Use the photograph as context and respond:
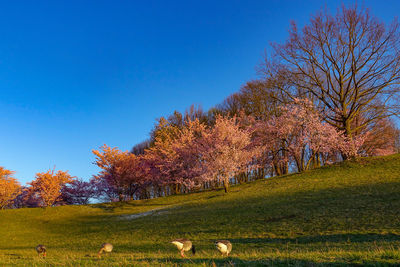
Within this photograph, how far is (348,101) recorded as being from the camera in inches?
1515

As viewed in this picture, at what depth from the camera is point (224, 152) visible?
36781 millimetres

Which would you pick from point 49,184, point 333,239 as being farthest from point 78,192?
point 333,239

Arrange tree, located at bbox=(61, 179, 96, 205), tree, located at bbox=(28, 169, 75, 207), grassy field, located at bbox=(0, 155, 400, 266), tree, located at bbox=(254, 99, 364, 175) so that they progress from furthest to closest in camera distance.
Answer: tree, located at bbox=(61, 179, 96, 205) → tree, located at bbox=(28, 169, 75, 207) → tree, located at bbox=(254, 99, 364, 175) → grassy field, located at bbox=(0, 155, 400, 266)

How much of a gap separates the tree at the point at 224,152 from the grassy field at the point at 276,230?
8553 mm

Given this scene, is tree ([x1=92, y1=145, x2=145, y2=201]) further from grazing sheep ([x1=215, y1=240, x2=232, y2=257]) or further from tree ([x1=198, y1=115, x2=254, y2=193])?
grazing sheep ([x1=215, y1=240, x2=232, y2=257])

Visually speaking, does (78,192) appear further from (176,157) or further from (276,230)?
(276,230)

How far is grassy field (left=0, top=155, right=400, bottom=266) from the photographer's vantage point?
8144mm

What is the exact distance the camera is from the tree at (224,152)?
3653cm

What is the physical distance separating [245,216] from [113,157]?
42.9 m

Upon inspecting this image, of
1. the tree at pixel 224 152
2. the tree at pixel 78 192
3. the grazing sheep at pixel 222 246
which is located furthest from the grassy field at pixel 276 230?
the tree at pixel 78 192

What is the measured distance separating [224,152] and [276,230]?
69.0ft

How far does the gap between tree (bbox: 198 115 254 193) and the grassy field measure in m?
8.55

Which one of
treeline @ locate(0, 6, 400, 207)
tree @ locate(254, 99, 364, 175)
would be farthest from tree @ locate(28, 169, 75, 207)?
tree @ locate(254, 99, 364, 175)

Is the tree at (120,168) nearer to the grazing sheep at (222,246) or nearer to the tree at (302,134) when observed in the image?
the tree at (302,134)
